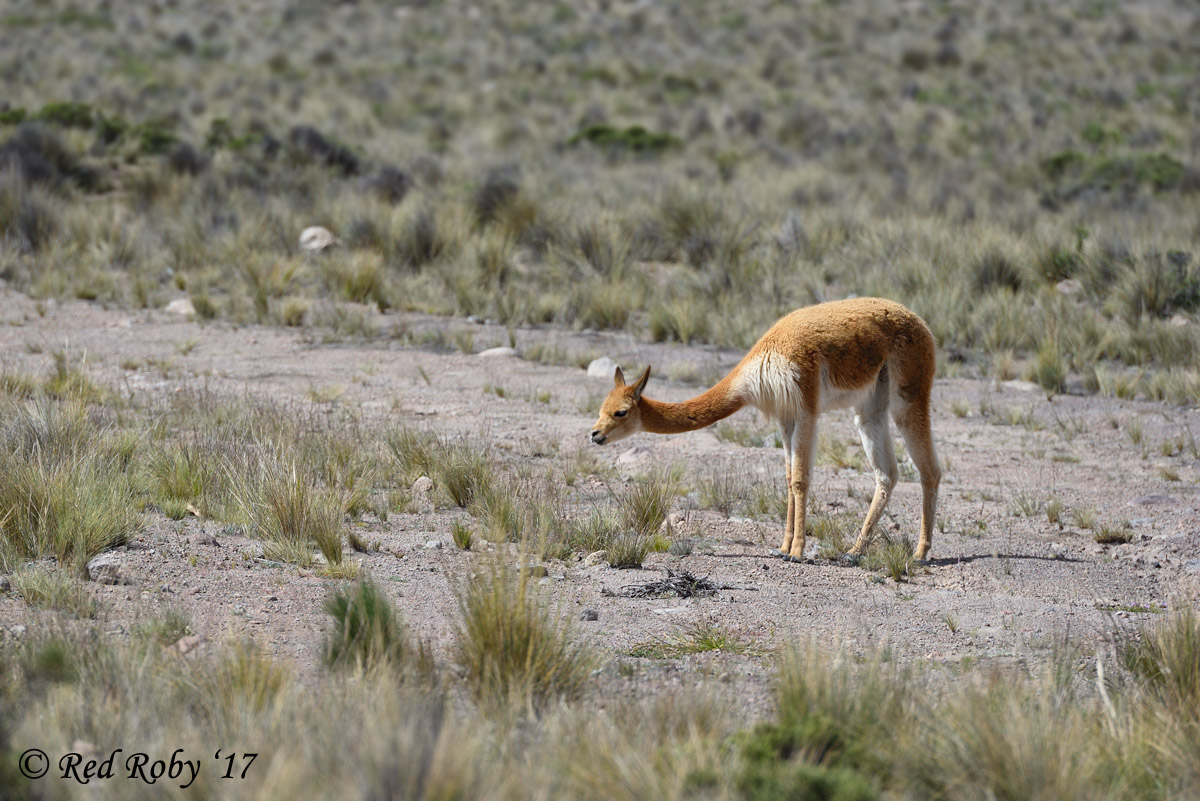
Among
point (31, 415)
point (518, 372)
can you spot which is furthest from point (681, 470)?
point (31, 415)

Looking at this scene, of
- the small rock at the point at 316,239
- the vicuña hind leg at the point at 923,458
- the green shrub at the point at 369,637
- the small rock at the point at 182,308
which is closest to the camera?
the green shrub at the point at 369,637

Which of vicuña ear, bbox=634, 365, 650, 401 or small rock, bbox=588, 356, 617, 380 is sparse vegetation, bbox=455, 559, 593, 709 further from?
small rock, bbox=588, 356, 617, 380

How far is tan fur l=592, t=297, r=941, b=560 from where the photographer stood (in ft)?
19.9

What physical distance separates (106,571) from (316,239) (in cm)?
1072

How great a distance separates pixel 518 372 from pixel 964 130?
1805cm

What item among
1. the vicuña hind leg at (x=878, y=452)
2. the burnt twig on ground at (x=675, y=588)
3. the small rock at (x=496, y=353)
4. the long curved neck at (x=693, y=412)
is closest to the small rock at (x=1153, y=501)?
the vicuña hind leg at (x=878, y=452)

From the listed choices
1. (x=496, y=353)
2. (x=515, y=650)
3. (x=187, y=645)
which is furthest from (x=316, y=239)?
(x=515, y=650)

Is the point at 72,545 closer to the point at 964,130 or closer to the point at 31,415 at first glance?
the point at 31,415

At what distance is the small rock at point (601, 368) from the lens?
1076cm

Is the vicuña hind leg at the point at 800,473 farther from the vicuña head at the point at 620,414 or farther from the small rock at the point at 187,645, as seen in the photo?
the small rock at the point at 187,645

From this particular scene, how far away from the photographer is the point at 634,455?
8539mm

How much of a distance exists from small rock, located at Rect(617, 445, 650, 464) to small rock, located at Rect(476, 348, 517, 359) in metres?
3.17

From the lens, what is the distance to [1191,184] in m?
19.3

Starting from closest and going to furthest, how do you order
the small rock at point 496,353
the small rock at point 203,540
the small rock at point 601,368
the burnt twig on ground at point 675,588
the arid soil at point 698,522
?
the arid soil at point 698,522 → the burnt twig on ground at point 675,588 → the small rock at point 203,540 → the small rock at point 601,368 → the small rock at point 496,353
